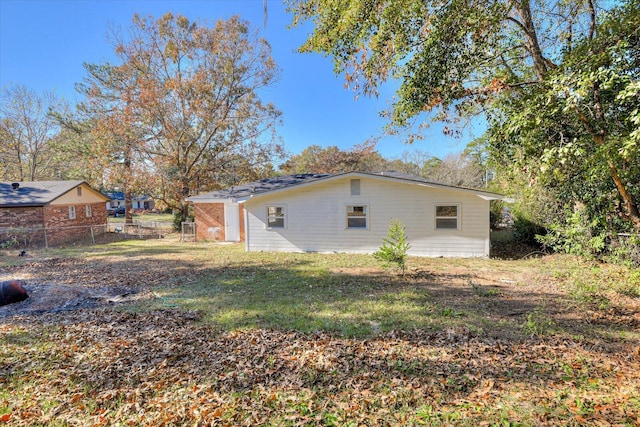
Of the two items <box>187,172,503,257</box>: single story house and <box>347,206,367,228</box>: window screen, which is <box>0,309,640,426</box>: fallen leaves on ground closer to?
<box>187,172,503,257</box>: single story house

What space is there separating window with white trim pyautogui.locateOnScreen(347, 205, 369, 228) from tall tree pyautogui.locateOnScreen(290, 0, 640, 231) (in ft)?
16.8

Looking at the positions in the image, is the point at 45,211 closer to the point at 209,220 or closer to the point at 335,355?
the point at 209,220

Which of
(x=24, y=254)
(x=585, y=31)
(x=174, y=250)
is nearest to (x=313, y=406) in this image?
(x=585, y=31)

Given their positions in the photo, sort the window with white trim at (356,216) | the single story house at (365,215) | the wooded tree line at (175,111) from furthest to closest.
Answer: the wooded tree line at (175,111) → the window with white trim at (356,216) → the single story house at (365,215)

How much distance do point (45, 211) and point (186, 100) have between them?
974 centimetres

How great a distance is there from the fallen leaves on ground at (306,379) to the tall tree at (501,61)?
128 inches

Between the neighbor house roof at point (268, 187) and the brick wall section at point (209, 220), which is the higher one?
the neighbor house roof at point (268, 187)

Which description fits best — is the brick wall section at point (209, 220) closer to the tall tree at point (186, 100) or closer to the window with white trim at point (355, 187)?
the tall tree at point (186, 100)

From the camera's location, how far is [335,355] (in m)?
4.02

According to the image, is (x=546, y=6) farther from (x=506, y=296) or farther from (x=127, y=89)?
(x=127, y=89)

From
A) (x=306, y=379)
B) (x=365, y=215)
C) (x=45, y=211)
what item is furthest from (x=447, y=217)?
(x=45, y=211)

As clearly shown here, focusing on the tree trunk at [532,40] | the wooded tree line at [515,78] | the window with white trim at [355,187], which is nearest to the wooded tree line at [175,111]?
the window with white trim at [355,187]

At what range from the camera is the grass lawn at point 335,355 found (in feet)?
9.83

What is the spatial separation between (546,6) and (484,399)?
344 inches
